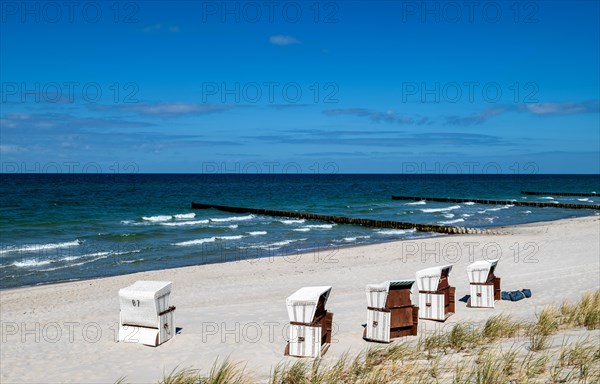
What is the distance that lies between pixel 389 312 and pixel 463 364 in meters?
2.81

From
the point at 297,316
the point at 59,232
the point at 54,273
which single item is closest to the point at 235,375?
the point at 297,316

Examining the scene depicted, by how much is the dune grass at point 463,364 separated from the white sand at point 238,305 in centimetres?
88

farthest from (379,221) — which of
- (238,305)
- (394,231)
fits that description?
(238,305)

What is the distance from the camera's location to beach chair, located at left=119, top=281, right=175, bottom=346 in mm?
10039

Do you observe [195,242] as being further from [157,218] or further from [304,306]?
[304,306]

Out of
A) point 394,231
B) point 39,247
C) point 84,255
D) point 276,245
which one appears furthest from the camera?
point 394,231

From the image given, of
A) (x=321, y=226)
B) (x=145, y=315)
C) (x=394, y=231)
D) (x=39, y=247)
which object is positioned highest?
(x=145, y=315)

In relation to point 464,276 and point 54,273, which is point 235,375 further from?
point 54,273

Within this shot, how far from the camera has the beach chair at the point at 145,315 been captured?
10039 mm

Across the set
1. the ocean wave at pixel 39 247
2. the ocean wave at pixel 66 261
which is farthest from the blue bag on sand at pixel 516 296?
the ocean wave at pixel 39 247

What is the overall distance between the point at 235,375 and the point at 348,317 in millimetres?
4957

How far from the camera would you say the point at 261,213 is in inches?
1981

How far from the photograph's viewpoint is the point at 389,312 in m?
9.91

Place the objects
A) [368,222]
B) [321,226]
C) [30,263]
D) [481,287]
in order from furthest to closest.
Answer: [368,222] → [321,226] → [30,263] → [481,287]
